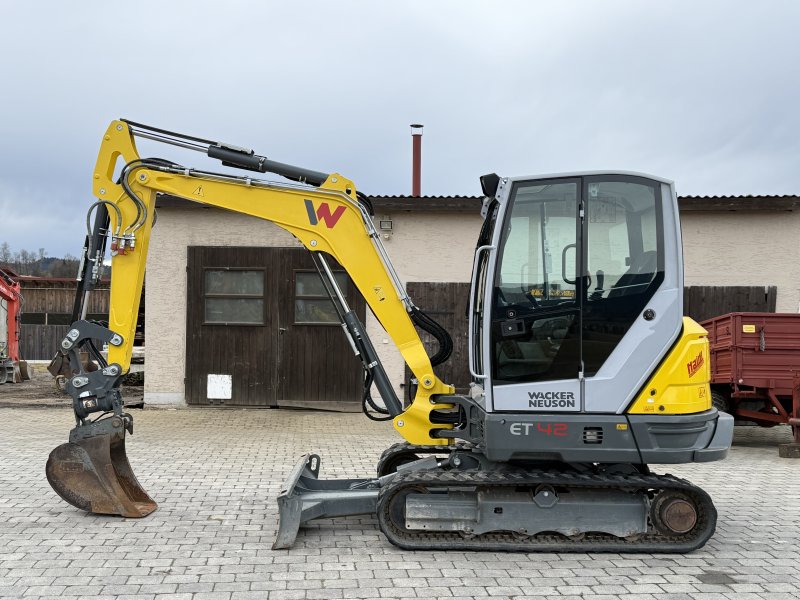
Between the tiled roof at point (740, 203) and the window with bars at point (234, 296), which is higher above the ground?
the tiled roof at point (740, 203)

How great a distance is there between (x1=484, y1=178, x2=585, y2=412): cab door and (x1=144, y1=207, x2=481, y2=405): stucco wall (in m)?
7.37

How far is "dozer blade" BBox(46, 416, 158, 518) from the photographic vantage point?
231 inches

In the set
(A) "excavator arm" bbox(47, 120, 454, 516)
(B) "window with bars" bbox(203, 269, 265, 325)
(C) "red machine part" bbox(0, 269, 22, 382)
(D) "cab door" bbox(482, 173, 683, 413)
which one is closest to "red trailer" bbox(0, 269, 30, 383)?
(C) "red machine part" bbox(0, 269, 22, 382)

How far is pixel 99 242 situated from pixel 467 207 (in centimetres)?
743

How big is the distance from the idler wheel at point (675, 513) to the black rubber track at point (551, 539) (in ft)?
0.16

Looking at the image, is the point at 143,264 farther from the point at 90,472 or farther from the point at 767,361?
the point at 767,361

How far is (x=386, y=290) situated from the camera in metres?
5.93

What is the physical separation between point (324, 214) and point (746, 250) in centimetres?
927

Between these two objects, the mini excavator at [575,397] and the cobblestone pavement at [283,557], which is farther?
the mini excavator at [575,397]

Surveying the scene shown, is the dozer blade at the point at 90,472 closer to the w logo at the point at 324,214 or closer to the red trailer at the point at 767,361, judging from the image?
the w logo at the point at 324,214

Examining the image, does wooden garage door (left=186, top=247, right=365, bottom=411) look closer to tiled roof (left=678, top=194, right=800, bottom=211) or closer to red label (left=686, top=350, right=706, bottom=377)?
tiled roof (left=678, top=194, right=800, bottom=211)

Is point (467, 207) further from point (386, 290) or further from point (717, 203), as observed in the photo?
point (386, 290)

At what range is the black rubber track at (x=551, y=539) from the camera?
5176mm

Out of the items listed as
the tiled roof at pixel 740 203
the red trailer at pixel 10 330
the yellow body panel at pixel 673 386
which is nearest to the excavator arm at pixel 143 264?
the yellow body panel at pixel 673 386
